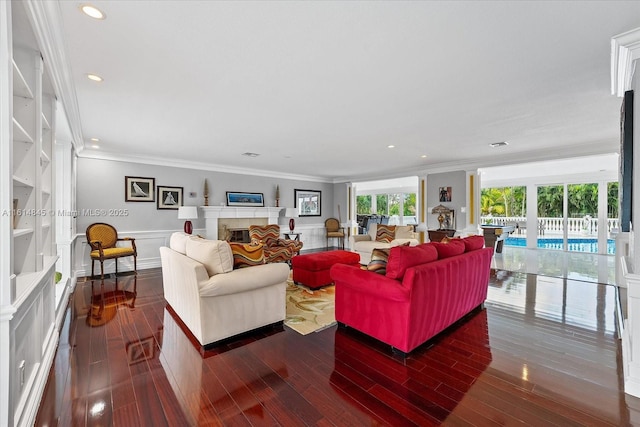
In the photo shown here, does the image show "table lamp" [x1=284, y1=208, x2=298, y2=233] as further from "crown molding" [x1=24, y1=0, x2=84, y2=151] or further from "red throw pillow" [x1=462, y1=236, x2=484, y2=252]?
"crown molding" [x1=24, y1=0, x2=84, y2=151]

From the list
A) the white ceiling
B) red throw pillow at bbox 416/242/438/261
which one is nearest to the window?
the white ceiling

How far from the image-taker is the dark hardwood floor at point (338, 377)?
175cm

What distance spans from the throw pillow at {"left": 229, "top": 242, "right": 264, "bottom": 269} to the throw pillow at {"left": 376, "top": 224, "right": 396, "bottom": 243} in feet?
13.3

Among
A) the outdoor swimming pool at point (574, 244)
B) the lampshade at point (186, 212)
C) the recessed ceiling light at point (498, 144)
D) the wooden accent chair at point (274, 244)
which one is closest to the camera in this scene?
the recessed ceiling light at point (498, 144)

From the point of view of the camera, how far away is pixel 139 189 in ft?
19.7

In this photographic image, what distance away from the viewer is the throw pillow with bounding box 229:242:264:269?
2912 mm

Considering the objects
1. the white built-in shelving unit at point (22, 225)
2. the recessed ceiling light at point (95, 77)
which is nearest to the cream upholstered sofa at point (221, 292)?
the white built-in shelving unit at point (22, 225)

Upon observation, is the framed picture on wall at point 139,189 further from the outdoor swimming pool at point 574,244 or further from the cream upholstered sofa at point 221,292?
the outdoor swimming pool at point 574,244

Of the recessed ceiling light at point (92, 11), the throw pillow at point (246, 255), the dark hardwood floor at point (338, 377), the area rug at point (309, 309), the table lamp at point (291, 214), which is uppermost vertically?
the recessed ceiling light at point (92, 11)

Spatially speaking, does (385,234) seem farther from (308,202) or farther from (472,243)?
(308,202)

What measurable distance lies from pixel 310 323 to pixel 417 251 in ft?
4.65

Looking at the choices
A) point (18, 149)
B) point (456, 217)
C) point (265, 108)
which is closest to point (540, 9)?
point (265, 108)

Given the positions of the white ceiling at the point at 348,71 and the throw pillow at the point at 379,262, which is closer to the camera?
the white ceiling at the point at 348,71

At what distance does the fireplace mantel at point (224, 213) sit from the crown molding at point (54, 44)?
394 cm
